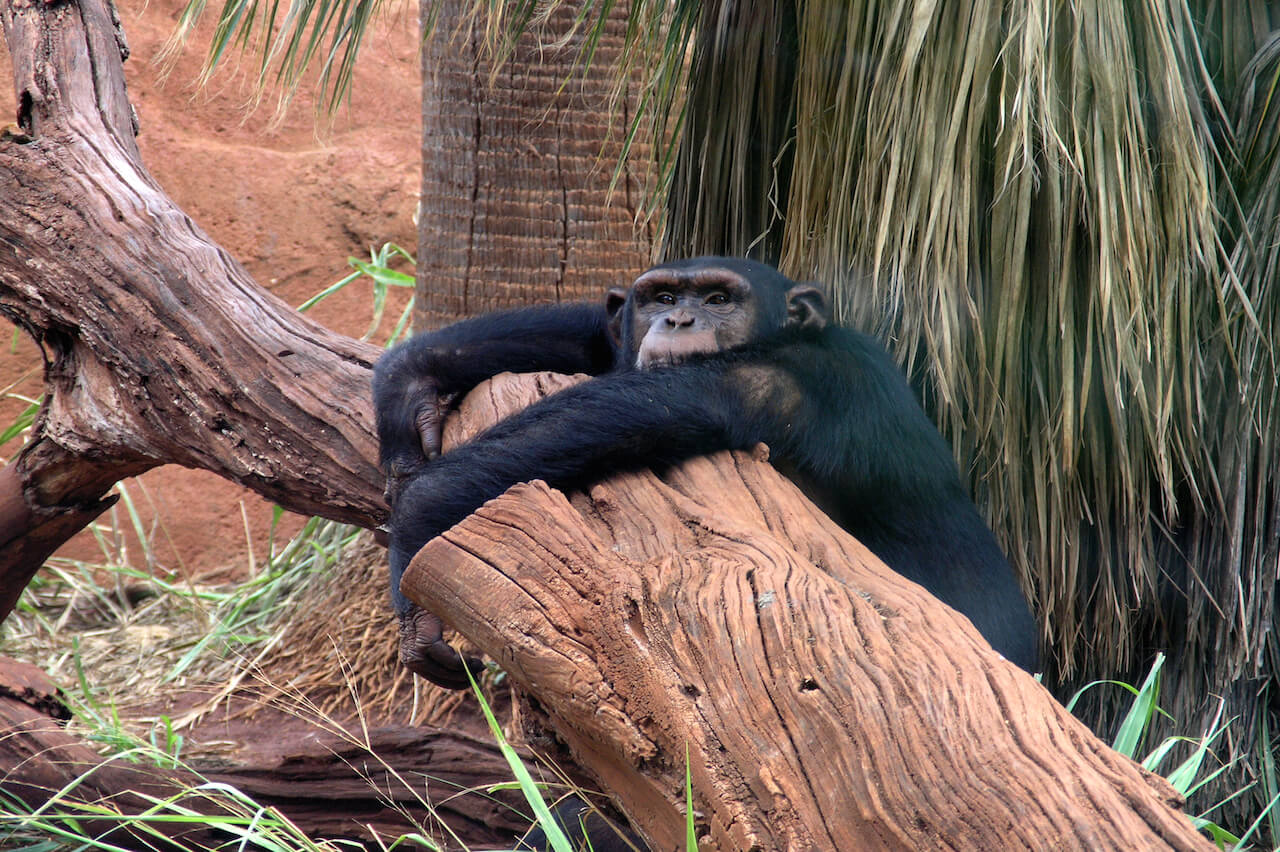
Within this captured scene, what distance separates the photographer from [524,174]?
393cm

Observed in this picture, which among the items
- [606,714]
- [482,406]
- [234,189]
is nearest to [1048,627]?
[482,406]

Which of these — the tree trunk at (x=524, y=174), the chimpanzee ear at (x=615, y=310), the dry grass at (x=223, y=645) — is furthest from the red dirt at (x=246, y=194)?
the chimpanzee ear at (x=615, y=310)

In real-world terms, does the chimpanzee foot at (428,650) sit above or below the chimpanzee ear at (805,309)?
below

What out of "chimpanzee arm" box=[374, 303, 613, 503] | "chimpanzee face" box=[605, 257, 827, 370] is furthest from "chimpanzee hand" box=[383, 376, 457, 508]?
"chimpanzee face" box=[605, 257, 827, 370]

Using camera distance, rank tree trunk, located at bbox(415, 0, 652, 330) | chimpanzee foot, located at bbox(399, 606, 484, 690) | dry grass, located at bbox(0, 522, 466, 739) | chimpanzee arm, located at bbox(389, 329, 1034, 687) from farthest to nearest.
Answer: dry grass, located at bbox(0, 522, 466, 739) → tree trunk, located at bbox(415, 0, 652, 330) → chimpanzee foot, located at bbox(399, 606, 484, 690) → chimpanzee arm, located at bbox(389, 329, 1034, 687)

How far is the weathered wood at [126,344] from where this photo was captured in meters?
2.77

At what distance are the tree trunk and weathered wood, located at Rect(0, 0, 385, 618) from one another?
109 cm

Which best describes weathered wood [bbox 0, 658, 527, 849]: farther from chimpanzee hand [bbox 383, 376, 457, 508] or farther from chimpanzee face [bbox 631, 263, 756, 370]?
chimpanzee face [bbox 631, 263, 756, 370]

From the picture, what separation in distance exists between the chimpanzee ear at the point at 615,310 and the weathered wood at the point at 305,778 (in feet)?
4.04

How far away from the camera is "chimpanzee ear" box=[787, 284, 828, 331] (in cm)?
263

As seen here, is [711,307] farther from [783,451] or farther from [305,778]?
[305,778]

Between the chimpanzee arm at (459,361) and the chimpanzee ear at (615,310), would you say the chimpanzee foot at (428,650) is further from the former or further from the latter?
the chimpanzee ear at (615,310)

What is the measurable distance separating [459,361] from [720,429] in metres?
0.87

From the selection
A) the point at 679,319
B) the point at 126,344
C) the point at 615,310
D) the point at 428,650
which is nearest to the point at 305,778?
the point at 428,650
